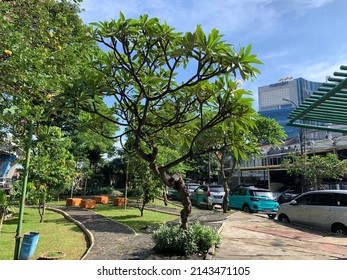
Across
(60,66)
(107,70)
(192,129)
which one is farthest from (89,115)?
(60,66)

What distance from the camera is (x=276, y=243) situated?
8.15 metres

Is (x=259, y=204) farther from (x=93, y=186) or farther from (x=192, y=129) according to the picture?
(x=93, y=186)

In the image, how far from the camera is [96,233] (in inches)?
386

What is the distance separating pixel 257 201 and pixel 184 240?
11.3 m

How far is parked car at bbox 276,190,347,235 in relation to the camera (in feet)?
33.7

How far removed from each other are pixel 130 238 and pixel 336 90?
6827 mm

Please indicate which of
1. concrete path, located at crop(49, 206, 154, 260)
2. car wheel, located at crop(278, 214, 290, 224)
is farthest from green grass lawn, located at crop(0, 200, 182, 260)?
car wheel, located at crop(278, 214, 290, 224)

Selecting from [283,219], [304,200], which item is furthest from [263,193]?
[304,200]

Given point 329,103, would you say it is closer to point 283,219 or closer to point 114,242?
point 114,242

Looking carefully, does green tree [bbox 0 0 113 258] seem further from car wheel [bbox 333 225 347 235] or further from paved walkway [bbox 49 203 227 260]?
car wheel [bbox 333 225 347 235]

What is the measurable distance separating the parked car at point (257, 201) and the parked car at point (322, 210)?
3.84 m

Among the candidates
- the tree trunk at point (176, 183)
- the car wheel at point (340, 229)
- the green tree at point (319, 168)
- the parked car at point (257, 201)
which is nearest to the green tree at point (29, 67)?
the tree trunk at point (176, 183)

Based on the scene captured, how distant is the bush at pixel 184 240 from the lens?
6.27 metres

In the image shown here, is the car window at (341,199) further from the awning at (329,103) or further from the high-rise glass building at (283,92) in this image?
the high-rise glass building at (283,92)
